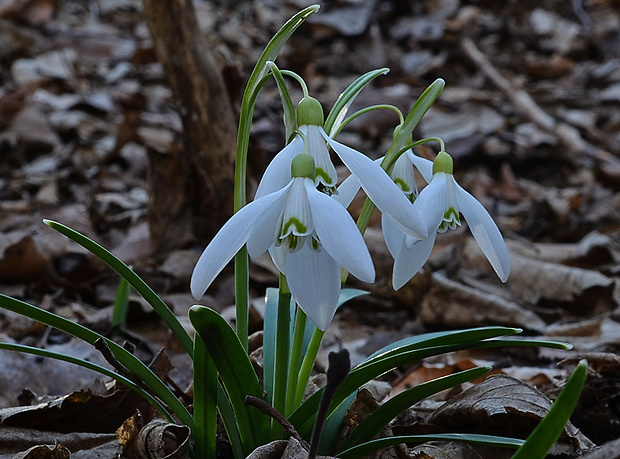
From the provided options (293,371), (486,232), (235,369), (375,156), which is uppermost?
(486,232)

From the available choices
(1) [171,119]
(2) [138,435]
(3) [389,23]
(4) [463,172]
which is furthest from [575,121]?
(2) [138,435]

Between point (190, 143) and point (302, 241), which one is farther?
point (190, 143)

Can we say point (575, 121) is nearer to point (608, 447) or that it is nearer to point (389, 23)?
point (389, 23)

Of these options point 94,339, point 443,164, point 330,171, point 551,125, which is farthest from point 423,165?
point 551,125

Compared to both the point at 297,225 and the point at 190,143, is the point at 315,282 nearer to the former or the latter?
the point at 297,225

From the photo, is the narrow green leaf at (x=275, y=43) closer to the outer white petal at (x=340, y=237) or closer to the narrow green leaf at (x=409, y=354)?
the outer white petal at (x=340, y=237)

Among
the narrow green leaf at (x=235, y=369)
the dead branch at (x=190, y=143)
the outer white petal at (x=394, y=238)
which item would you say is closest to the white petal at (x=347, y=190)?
the outer white petal at (x=394, y=238)
